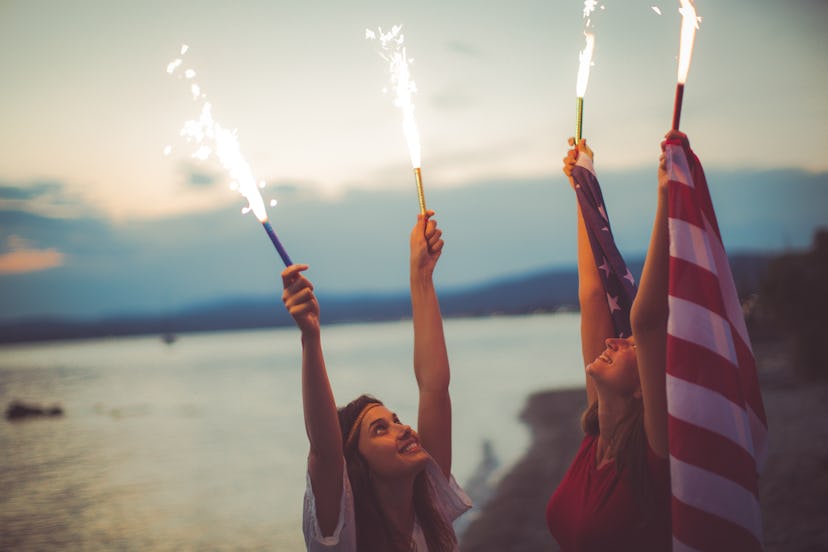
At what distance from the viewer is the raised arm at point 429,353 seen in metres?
3.31

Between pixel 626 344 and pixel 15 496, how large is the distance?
3051 cm

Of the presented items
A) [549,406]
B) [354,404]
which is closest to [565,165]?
[354,404]

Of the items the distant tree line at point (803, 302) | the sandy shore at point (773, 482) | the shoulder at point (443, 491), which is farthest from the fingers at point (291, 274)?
the distant tree line at point (803, 302)

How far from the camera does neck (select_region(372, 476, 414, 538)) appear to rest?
3.12 meters

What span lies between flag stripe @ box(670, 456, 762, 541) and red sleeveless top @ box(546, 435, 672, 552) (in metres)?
0.23

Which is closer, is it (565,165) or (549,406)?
(565,165)

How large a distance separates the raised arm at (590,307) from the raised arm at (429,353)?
744 millimetres

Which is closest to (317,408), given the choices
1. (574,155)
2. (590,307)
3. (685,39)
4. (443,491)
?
(443,491)

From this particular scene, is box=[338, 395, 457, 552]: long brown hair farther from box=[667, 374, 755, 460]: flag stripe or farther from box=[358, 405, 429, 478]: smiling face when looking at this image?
box=[667, 374, 755, 460]: flag stripe

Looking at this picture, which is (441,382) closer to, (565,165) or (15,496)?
(565,165)

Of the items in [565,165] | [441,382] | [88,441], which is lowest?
[88,441]

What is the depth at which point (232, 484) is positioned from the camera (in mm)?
26734

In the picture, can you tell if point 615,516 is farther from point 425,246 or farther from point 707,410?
point 425,246

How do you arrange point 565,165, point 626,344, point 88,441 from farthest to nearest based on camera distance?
point 88,441, point 565,165, point 626,344
